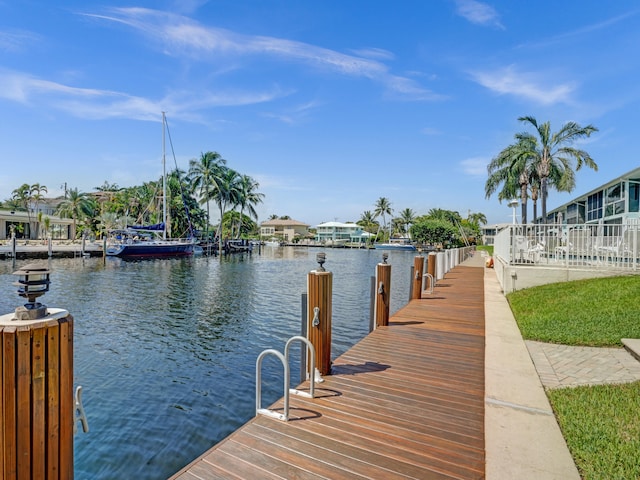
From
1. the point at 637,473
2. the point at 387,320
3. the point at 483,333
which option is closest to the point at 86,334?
the point at 387,320

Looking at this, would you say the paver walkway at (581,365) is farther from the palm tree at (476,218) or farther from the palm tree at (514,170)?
the palm tree at (476,218)

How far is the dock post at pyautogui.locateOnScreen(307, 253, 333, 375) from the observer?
481cm

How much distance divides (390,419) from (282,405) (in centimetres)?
112

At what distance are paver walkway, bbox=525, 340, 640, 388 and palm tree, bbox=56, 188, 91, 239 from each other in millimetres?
61338

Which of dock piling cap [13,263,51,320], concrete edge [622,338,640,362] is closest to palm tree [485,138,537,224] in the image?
concrete edge [622,338,640,362]

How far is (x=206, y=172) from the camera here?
56000 millimetres

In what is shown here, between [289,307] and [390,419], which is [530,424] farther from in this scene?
[289,307]

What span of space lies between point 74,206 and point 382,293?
60403mm

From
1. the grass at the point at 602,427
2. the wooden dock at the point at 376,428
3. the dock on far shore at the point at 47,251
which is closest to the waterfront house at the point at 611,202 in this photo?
the grass at the point at 602,427

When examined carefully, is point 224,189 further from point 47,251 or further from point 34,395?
point 34,395

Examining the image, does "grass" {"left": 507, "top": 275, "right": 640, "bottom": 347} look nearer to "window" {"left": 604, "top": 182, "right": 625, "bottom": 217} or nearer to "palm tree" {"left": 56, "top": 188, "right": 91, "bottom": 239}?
"window" {"left": 604, "top": 182, "right": 625, "bottom": 217}

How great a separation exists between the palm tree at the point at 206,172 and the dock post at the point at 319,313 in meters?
53.8

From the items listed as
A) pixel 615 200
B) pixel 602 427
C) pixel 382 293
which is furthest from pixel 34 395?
pixel 615 200

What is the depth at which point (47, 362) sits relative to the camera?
6.93ft
